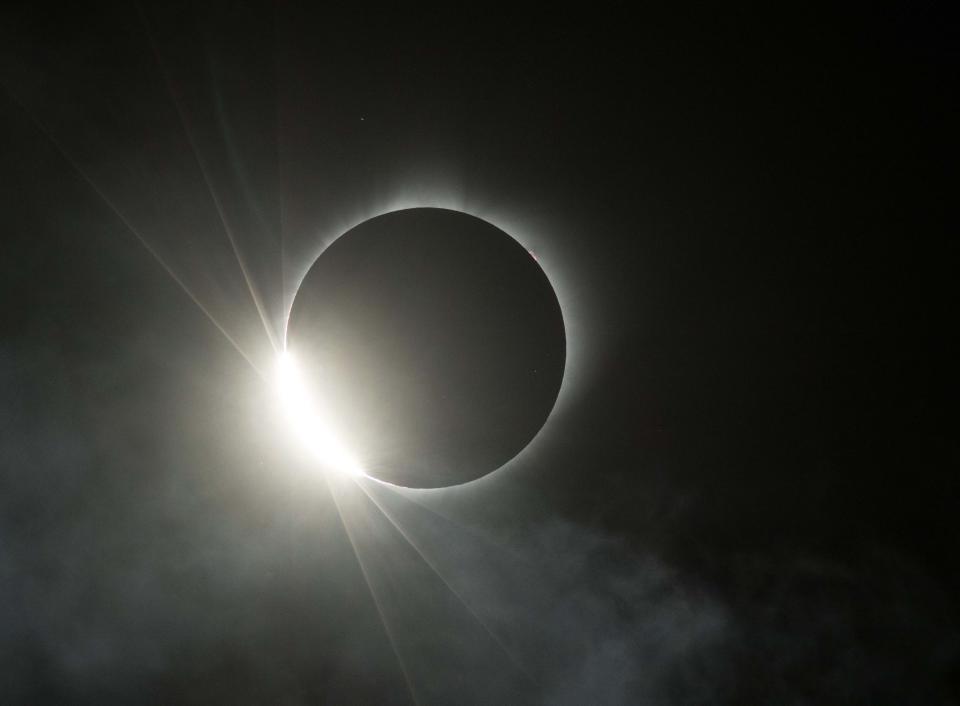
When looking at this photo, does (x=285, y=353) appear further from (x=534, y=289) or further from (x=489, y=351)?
(x=534, y=289)

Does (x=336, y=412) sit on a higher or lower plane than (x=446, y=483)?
higher

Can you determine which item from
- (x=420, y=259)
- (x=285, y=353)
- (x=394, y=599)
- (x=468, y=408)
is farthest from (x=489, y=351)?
(x=394, y=599)

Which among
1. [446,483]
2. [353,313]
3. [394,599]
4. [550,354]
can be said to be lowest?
[394,599]

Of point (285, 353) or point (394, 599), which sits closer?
point (285, 353)
